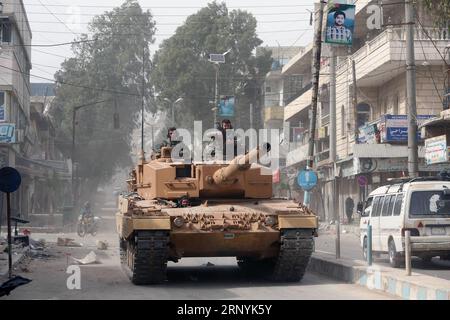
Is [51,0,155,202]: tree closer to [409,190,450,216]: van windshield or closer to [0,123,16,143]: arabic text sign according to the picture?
[0,123,16,143]: arabic text sign

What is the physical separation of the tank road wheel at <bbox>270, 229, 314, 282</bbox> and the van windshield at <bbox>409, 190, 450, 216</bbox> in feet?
11.7

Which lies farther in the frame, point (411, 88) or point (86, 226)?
point (86, 226)

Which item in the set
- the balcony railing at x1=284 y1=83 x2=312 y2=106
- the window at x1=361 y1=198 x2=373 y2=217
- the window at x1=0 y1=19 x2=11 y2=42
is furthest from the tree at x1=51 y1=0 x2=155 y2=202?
the window at x1=361 y1=198 x2=373 y2=217

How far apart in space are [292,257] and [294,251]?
0.57 feet

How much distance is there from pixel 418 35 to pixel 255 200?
2049 cm

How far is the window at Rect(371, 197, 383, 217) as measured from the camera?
18717mm

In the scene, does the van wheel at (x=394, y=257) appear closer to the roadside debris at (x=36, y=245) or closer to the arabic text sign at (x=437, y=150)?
the roadside debris at (x=36, y=245)

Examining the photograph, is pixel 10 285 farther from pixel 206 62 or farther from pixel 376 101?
pixel 206 62

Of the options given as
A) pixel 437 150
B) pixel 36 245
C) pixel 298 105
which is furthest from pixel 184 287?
pixel 298 105

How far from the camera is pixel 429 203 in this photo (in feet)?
54.8

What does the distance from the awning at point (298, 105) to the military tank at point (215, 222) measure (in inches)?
1298

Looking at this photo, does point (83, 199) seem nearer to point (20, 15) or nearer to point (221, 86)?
point (221, 86)

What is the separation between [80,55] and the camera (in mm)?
67625

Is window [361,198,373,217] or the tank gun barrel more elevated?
the tank gun barrel
